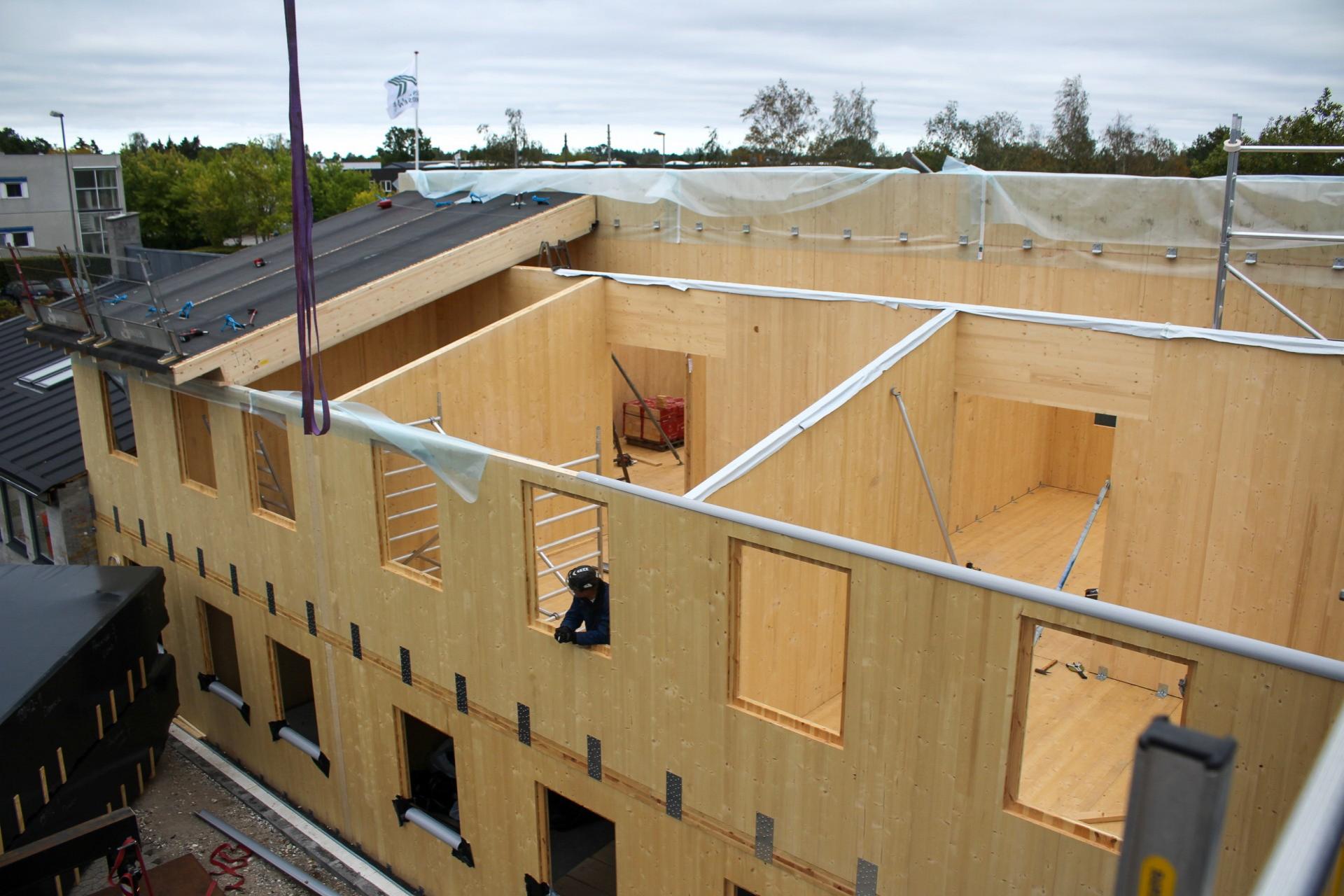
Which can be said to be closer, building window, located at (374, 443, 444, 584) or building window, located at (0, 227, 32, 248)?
building window, located at (374, 443, 444, 584)

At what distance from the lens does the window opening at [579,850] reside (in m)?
9.45

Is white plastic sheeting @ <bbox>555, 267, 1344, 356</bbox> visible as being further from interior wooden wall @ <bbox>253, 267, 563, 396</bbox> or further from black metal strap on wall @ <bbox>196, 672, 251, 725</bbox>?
black metal strap on wall @ <bbox>196, 672, 251, 725</bbox>

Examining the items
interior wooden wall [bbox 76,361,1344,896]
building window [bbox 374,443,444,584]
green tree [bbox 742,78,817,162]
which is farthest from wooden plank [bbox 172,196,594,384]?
green tree [bbox 742,78,817,162]

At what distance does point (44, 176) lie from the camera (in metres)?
44.3

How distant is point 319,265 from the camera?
12625mm

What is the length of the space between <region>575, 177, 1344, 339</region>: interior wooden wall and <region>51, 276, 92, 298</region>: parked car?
6414 millimetres

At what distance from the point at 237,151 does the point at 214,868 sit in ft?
160

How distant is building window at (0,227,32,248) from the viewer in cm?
4350

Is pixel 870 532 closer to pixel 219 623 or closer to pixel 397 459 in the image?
pixel 397 459

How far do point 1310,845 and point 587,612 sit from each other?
6151mm

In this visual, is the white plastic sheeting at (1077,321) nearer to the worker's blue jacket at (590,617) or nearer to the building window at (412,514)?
the building window at (412,514)

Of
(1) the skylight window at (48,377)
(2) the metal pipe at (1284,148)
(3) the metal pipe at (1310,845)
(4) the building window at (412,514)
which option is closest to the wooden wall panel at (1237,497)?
(2) the metal pipe at (1284,148)

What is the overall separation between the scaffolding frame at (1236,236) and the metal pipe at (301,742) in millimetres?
9850

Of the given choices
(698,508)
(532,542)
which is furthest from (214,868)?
(698,508)
